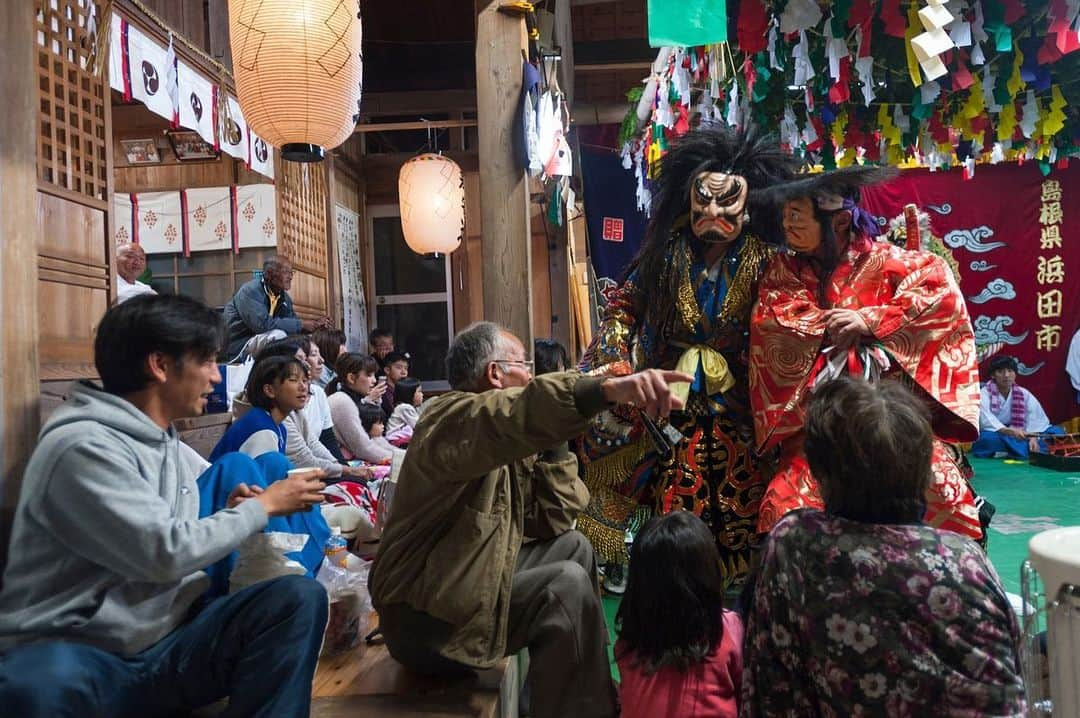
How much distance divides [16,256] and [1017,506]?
24.0ft

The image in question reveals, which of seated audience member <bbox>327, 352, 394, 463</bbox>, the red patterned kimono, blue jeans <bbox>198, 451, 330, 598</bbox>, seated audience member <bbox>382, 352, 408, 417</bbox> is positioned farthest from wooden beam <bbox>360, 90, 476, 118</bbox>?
blue jeans <bbox>198, 451, 330, 598</bbox>

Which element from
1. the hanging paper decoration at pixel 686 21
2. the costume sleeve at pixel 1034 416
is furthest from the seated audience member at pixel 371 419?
the costume sleeve at pixel 1034 416

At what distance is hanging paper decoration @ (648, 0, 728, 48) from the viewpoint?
388cm

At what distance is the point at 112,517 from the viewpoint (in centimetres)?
176

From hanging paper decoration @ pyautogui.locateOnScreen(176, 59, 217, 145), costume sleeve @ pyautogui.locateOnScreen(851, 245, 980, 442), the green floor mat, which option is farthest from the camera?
hanging paper decoration @ pyautogui.locateOnScreen(176, 59, 217, 145)

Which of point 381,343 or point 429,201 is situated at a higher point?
point 429,201

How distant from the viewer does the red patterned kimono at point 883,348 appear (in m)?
3.12

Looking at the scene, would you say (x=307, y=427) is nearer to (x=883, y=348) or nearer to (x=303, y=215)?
(x=883, y=348)

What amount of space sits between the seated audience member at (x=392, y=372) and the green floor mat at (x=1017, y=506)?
4.12 meters

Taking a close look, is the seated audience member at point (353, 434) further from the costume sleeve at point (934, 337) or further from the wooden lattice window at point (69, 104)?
the costume sleeve at point (934, 337)

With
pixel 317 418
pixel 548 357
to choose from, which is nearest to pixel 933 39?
pixel 548 357

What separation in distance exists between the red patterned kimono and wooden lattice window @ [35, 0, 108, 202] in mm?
3944

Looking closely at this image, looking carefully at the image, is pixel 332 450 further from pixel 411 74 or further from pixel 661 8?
pixel 411 74

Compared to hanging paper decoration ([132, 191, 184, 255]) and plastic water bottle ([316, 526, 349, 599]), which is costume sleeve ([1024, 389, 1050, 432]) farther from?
hanging paper decoration ([132, 191, 184, 255])
